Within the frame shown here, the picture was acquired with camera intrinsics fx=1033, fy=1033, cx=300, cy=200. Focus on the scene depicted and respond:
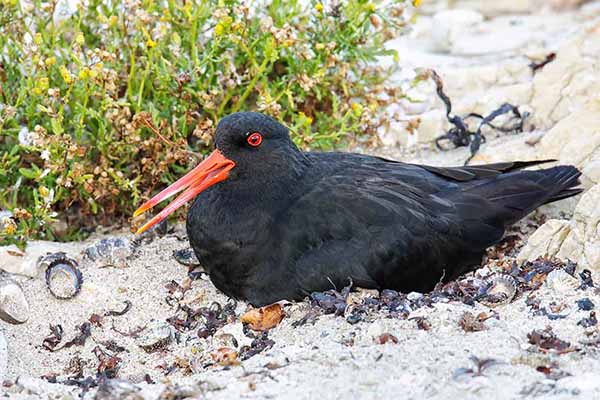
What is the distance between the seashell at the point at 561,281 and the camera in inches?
189

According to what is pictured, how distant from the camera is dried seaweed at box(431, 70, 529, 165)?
6539mm

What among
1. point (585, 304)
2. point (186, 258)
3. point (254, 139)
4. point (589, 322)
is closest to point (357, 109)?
point (254, 139)

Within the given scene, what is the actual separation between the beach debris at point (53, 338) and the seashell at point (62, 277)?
0.24 m

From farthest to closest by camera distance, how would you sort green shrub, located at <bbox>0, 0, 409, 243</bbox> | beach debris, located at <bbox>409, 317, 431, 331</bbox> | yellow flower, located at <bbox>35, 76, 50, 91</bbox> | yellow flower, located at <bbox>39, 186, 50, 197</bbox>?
green shrub, located at <bbox>0, 0, 409, 243</bbox> < yellow flower, located at <bbox>39, 186, 50, 197</bbox> < yellow flower, located at <bbox>35, 76, 50, 91</bbox> < beach debris, located at <bbox>409, 317, 431, 331</bbox>

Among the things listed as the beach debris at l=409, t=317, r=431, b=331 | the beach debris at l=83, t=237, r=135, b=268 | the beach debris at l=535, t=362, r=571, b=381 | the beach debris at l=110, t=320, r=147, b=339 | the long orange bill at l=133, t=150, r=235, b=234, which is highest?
the long orange bill at l=133, t=150, r=235, b=234

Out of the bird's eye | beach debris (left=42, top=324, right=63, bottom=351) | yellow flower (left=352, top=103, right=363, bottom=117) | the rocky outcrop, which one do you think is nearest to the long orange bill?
the bird's eye

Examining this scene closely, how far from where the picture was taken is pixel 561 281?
4844 millimetres

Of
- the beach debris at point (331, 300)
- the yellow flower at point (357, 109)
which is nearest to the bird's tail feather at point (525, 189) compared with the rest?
the yellow flower at point (357, 109)

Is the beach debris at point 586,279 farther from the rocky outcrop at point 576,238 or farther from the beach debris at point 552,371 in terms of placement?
the beach debris at point 552,371

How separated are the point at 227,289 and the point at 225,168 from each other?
0.63 m

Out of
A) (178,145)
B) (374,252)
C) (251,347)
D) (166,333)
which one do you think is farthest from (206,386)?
(178,145)

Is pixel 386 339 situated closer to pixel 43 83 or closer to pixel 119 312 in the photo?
pixel 119 312

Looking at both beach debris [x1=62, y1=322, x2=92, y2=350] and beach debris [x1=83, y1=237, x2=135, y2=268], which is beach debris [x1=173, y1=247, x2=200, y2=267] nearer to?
beach debris [x1=83, y1=237, x2=135, y2=268]

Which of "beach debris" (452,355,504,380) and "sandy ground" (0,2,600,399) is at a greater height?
"beach debris" (452,355,504,380)
